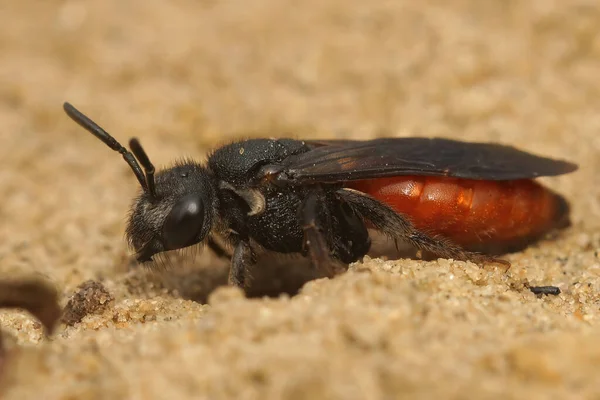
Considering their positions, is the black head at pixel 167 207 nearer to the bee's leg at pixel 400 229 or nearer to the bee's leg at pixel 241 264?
the bee's leg at pixel 241 264

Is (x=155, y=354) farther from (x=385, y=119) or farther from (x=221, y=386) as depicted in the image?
(x=385, y=119)

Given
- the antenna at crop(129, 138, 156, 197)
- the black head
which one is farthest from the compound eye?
the antenna at crop(129, 138, 156, 197)

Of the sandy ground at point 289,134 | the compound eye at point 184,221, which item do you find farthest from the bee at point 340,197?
the sandy ground at point 289,134

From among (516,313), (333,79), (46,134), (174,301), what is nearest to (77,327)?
(174,301)

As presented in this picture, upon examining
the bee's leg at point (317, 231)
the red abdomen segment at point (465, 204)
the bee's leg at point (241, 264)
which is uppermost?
the red abdomen segment at point (465, 204)

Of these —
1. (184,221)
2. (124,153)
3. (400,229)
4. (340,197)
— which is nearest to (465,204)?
(400,229)

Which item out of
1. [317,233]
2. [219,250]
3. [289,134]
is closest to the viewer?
[317,233]

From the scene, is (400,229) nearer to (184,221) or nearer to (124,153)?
(184,221)

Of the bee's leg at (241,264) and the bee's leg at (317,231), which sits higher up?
the bee's leg at (317,231)
